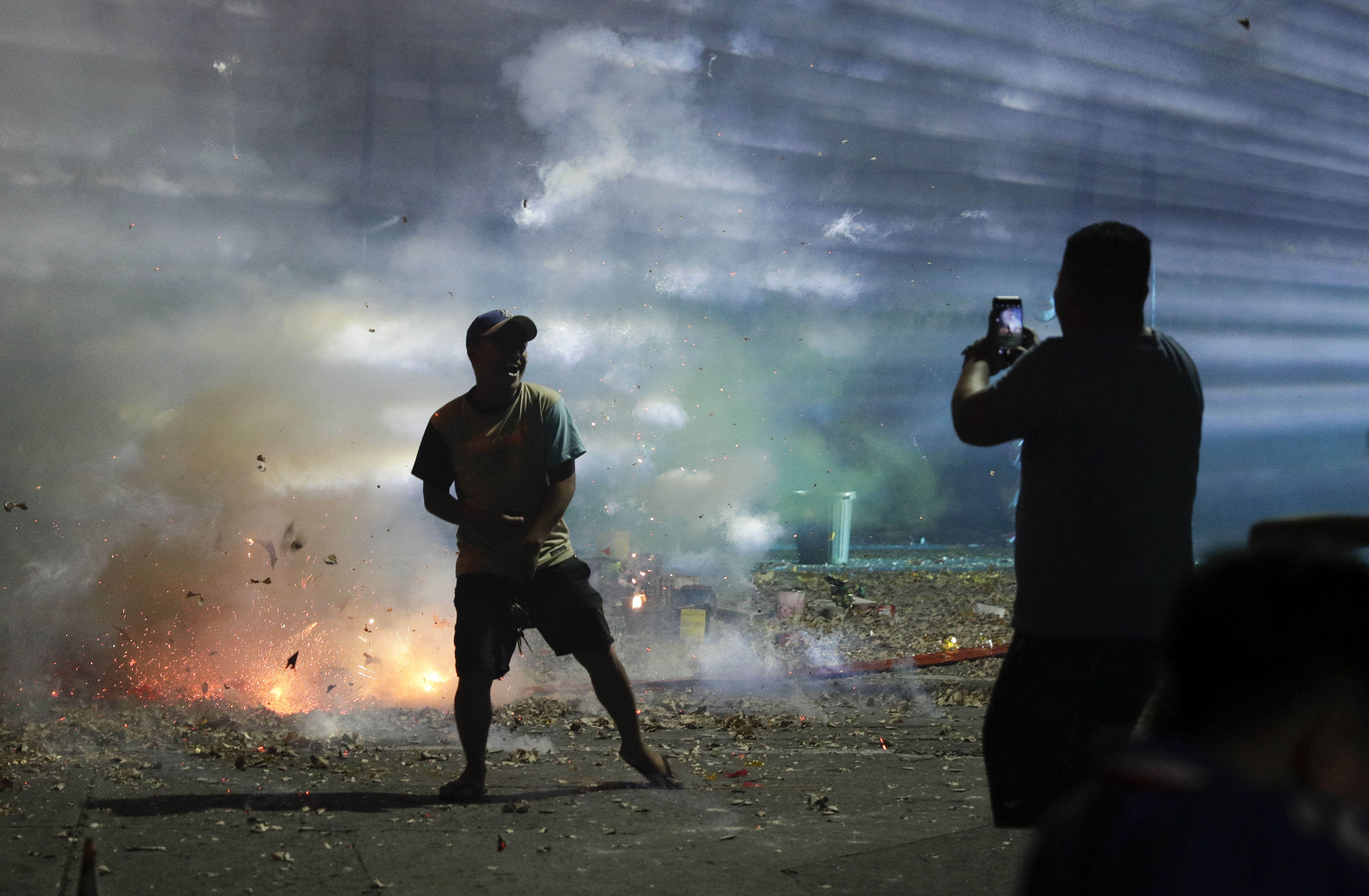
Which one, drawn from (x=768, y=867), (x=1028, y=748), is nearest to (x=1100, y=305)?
(x=1028, y=748)

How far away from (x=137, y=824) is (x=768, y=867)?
219 cm

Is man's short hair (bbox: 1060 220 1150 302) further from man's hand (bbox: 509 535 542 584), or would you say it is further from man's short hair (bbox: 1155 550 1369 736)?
man's hand (bbox: 509 535 542 584)

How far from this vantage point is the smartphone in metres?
2.63

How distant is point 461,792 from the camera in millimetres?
4250

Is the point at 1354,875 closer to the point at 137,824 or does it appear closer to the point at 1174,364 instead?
the point at 1174,364

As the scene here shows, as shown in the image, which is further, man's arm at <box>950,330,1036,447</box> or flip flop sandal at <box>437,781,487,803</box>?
flip flop sandal at <box>437,781,487,803</box>

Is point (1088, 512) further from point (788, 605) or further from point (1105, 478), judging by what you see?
point (788, 605)

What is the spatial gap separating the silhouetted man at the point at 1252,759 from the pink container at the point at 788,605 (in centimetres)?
1332

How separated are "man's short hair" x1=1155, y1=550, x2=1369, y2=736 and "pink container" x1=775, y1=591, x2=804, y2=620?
1333 cm

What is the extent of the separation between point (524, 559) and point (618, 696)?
0.67 meters

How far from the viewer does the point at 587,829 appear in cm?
387

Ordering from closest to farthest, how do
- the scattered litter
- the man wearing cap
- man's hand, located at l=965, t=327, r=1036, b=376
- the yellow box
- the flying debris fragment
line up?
1. man's hand, located at l=965, t=327, r=1036, b=376
2. the scattered litter
3. the man wearing cap
4. the flying debris fragment
5. the yellow box

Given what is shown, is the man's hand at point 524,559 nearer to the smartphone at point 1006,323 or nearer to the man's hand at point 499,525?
the man's hand at point 499,525

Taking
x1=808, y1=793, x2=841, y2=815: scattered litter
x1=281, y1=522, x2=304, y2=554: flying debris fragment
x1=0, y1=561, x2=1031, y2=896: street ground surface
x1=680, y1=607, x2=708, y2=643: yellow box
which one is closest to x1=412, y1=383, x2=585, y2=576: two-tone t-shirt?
x1=0, y1=561, x2=1031, y2=896: street ground surface
